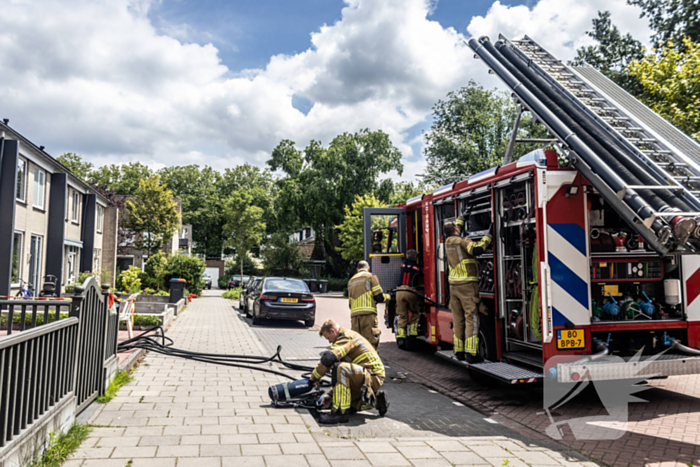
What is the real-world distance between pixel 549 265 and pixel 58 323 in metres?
5.00

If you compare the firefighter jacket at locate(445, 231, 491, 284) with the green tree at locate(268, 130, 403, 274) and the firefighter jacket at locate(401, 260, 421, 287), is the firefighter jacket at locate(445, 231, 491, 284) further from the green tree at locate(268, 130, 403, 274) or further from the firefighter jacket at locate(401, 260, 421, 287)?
the green tree at locate(268, 130, 403, 274)

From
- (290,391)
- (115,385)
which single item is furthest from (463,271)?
(115,385)

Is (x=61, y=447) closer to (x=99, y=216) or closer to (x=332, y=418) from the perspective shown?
(x=332, y=418)

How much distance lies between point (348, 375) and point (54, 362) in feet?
8.94

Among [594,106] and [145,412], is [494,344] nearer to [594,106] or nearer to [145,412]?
[594,106]

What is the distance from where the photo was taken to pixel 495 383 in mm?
7301

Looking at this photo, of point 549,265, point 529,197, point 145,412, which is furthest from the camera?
point 529,197

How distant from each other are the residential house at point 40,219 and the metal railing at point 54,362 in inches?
502

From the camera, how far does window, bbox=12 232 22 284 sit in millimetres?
17422

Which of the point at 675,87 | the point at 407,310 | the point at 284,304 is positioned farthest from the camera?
the point at 284,304

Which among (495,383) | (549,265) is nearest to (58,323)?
(549,265)

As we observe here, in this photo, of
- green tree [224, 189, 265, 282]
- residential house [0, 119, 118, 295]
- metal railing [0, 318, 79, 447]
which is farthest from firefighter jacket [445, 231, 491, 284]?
green tree [224, 189, 265, 282]

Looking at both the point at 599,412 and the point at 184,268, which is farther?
Result: the point at 184,268

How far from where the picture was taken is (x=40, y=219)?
65.6 feet
